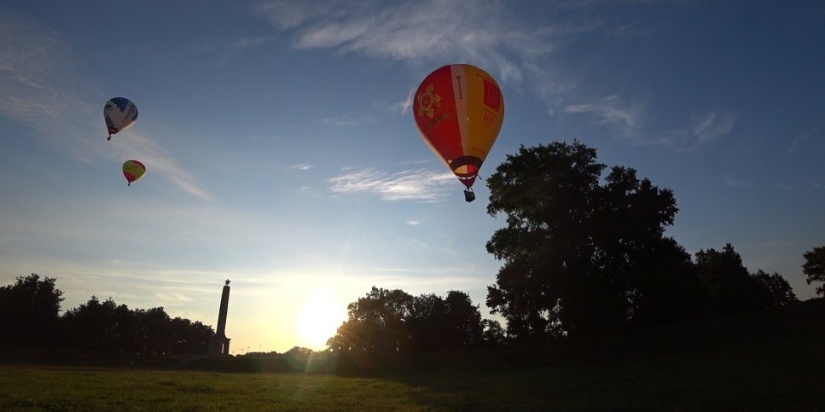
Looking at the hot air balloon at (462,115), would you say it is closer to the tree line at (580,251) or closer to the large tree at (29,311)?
the tree line at (580,251)

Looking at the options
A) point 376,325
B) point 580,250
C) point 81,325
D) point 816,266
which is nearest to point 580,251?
point 580,250

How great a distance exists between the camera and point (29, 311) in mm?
71188

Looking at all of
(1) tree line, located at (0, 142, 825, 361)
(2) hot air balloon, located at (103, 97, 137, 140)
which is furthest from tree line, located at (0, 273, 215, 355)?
(1) tree line, located at (0, 142, 825, 361)

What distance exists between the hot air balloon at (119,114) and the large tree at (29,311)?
2107 inches

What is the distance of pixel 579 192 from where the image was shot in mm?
35281

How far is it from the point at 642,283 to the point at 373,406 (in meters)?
25.9

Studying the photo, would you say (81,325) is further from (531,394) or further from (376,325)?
(531,394)

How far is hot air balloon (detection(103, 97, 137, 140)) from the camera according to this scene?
112ft

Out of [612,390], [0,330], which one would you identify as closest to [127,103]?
[612,390]

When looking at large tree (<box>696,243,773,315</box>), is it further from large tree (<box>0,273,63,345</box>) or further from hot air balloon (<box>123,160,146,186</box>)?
large tree (<box>0,273,63,345</box>)

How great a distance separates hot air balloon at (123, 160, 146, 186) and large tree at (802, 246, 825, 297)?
93.1 meters

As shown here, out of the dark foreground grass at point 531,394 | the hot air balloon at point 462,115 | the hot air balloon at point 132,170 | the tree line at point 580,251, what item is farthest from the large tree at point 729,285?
the hot air balloon at point 132,170

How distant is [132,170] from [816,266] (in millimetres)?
95323

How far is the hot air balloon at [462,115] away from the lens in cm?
1694
